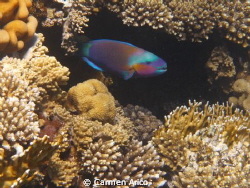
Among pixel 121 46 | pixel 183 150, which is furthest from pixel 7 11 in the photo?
pixel 183 150

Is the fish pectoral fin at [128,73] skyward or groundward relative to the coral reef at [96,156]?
skyward

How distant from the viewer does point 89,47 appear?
147 inches

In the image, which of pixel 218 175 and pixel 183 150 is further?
pixel 183 150

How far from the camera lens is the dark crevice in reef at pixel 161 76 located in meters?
4.62

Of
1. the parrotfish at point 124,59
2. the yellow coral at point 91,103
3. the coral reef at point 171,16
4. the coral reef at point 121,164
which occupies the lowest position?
the coral reef at point 121,164

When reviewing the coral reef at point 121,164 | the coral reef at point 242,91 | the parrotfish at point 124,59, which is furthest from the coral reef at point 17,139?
the coral reef at point 242,91

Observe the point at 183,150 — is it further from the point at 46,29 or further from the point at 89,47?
the point at 46,29

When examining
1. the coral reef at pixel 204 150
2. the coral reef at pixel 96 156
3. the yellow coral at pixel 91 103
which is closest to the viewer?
the coral reef at pixel 96 156

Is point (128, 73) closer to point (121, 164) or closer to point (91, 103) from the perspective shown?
point (91, 103)

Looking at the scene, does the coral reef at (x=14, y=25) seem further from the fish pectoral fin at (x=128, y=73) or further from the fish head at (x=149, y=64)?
the fish head at (x=149, y=64)

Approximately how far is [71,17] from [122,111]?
1770mm

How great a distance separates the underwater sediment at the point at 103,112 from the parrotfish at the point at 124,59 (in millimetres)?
352

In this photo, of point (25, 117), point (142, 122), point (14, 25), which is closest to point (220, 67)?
point (142, 122)

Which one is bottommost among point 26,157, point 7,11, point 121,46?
point 26,157
